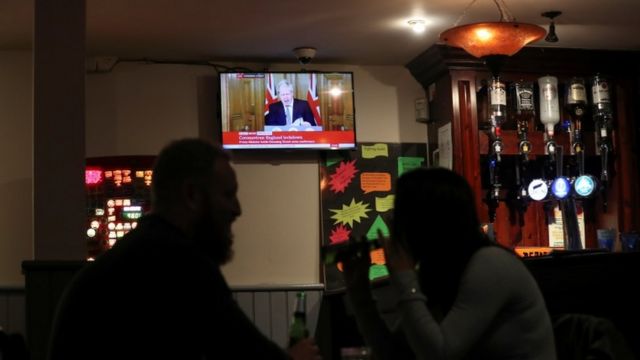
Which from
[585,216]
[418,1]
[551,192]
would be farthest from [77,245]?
[585,216]

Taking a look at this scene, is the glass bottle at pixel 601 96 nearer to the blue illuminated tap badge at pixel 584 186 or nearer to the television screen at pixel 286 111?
the blue illuminated tap badge at pixel 584 186

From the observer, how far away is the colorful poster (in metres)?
6.10

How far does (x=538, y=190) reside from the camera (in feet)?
19.6

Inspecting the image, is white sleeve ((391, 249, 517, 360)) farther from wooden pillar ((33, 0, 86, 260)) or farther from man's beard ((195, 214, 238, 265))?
wooden pillar ((33, 0, 86, 260))

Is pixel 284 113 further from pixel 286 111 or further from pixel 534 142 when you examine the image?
pixel 534 142

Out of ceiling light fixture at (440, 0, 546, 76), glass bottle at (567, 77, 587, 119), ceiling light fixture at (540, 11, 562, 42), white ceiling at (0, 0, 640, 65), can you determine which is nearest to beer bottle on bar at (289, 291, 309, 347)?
ceiling light fixture at (440, 0, 546, 76)

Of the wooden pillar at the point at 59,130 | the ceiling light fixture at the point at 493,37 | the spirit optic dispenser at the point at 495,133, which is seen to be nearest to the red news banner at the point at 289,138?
the spirit optic dispenser at the point at 495,133

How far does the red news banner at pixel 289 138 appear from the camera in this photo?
230 inches

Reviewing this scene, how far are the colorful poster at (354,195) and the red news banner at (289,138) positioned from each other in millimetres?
215

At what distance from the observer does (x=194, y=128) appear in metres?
6.05

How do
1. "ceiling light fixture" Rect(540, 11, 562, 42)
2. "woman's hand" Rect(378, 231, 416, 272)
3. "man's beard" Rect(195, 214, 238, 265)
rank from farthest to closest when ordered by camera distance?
"ceiling light fixture" Rect(540, 11, 562, 42), "woman's hand" Rect(378, 231, 416, 272), "man's beard" Rect(195, 214, 238, 265)

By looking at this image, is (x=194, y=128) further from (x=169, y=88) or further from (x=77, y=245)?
(x=77, y=245)

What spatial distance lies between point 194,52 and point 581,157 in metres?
2.96

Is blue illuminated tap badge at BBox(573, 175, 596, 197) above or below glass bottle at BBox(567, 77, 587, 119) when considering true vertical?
below
